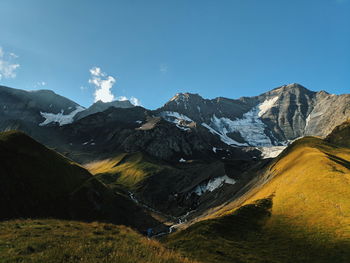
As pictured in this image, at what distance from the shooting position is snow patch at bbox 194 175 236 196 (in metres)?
158

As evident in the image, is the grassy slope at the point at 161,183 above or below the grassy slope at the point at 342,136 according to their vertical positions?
below

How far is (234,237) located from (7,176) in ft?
199

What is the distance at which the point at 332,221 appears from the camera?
36750mm

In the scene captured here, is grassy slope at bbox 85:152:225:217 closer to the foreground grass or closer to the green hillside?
the green hillside

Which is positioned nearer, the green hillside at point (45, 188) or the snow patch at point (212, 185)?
the green hillside at point (45, 188)

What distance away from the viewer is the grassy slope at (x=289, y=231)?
98.0 ft

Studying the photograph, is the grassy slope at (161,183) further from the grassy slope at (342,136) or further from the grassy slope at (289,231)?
the grassy slope at (289,231)

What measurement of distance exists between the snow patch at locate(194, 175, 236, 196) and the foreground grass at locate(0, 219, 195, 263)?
141 meters

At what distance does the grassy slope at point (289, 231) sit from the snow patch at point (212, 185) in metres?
106

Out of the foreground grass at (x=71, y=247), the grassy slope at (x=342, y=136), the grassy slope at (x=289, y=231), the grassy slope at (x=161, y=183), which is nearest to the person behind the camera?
the foreground grass at (x=71, y=247)

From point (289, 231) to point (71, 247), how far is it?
33964 mm

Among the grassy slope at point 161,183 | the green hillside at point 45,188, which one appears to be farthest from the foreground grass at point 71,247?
the grassy slope at point 161,183

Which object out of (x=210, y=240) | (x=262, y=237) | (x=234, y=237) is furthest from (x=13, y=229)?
(x=262, y=237)

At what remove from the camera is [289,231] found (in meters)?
37.9
